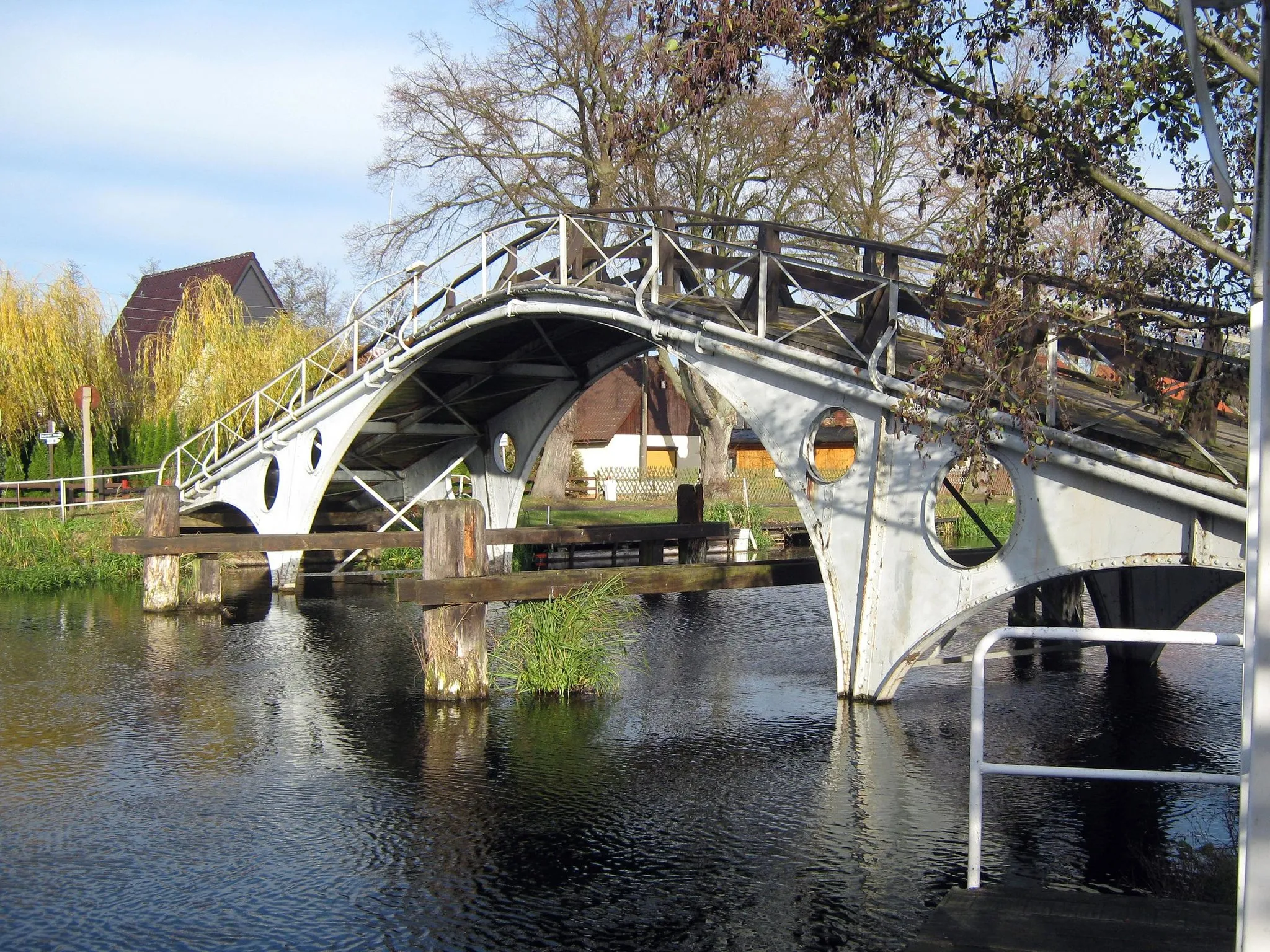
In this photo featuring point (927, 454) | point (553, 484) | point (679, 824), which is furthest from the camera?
point (553, 484)

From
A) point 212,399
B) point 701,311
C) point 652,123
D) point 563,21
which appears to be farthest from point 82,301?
point 652,123

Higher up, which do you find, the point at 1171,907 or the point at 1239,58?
the point at 1239,58

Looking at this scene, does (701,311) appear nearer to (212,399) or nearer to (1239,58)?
(1239,58)

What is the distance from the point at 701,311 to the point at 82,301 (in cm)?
2549

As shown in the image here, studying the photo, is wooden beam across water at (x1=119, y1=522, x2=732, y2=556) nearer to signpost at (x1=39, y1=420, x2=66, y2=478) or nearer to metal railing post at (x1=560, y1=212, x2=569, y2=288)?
metal railing post at (x1=560, y1=212, x2=569, y2=288)

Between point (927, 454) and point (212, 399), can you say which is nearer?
point (927, 454)

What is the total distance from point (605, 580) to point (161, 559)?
9603mm

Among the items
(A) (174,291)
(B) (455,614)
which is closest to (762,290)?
(B) (455,614)

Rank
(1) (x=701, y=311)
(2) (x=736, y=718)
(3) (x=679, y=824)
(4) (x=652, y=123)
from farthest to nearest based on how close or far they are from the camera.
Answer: (1) (x=701, y=311) → (2) (x=736, y=718) → (4) (x=652, y=123) → (3) (x=679, y=824)

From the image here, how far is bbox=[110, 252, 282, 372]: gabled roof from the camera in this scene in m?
48.1

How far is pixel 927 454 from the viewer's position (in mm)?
10859

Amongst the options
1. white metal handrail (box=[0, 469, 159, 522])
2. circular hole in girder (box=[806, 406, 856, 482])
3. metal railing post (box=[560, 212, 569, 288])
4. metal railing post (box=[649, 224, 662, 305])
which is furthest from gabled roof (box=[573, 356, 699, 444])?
metal railing post (box=[649, 224, 662, 305])

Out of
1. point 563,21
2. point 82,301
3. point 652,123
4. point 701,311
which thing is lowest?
point 701,311

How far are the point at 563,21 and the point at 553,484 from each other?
1461cm
